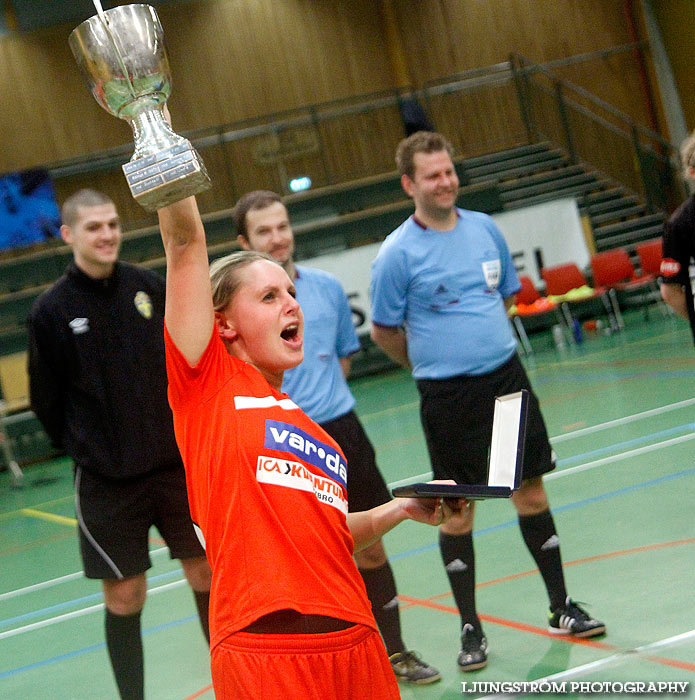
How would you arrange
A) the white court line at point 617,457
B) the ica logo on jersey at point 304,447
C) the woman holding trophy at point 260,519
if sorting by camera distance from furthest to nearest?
the white court line at point 617,457
the ica logo on jersey at point 304,447
the woman holding trophy at point 260,519

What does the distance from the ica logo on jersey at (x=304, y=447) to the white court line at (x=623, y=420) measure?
5880 millimetres

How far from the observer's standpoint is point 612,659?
3.38 m

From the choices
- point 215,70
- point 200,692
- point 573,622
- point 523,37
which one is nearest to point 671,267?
point 573,622

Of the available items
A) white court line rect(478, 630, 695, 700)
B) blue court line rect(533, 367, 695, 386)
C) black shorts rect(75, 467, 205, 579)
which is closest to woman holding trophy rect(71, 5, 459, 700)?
black shorts rect(75, 467, 205, 579)

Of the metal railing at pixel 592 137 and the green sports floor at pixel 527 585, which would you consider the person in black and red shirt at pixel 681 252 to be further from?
the metal railing at pixel 592 137

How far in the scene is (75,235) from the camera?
348 centimetres

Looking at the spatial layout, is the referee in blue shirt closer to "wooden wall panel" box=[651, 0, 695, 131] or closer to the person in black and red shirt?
the person in black and red shirt

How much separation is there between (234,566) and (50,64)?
722 inches

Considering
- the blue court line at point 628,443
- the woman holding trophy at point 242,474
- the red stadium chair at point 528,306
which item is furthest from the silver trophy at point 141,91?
the red stadium chair at point 528,306

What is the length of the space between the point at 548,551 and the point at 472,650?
505mm

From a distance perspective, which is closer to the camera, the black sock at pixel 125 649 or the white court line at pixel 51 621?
the black sock at pixel 125 649

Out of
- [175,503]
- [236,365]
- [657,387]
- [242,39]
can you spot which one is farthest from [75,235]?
[242,39]

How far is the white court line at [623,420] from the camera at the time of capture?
7586 millimetres

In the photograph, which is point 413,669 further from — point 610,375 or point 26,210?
point 26,210
